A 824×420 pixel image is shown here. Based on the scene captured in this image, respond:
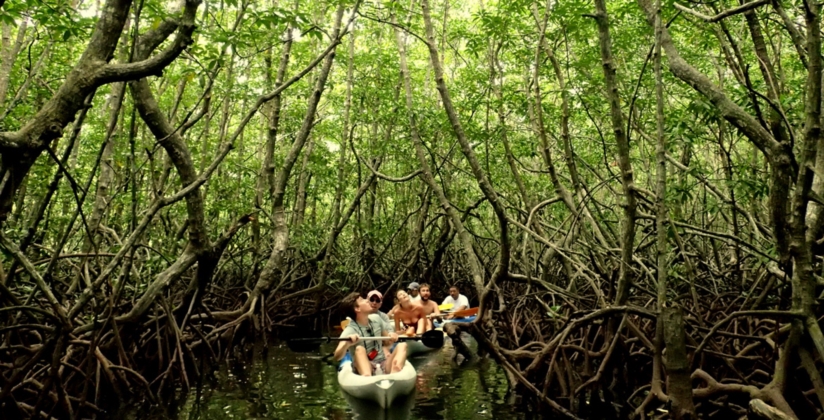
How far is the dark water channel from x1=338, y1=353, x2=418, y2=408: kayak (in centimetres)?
11

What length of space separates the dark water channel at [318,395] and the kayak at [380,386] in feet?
0.35

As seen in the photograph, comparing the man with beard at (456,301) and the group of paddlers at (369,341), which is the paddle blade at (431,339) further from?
the man with beard at (456,301)

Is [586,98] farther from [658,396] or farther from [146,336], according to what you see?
[146,336]

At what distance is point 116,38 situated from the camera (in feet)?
10.6

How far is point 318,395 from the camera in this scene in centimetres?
667

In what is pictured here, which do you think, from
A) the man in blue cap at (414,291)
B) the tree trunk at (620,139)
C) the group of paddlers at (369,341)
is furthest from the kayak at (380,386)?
the man in blue cap at (414,291)

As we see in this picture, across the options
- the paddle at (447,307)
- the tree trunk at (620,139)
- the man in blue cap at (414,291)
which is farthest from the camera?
the paddle at (447,307)

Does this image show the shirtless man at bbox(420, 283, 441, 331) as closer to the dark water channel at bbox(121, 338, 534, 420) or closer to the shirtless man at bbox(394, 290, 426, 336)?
the shirtless man at bbox(394, 290, 426, 336)

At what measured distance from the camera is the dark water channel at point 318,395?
5.77 metres

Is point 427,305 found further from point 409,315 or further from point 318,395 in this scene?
point 318,395

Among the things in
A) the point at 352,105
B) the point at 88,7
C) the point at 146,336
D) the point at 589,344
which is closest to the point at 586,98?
the point at 589,344

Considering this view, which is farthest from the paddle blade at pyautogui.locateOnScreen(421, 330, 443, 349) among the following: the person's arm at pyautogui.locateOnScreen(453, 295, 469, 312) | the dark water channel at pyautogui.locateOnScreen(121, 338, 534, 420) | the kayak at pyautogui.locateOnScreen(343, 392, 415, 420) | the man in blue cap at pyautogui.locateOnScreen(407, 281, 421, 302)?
the person's arm at pyautogui.locateOnScreen(453, 295, 469, 312)

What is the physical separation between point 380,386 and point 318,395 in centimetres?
135

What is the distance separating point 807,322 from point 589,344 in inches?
99.0
